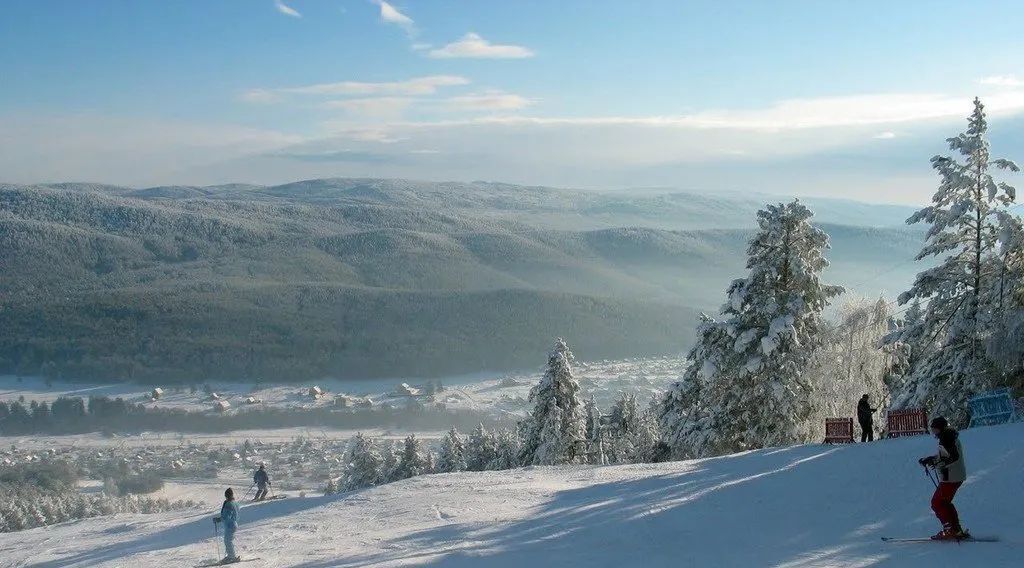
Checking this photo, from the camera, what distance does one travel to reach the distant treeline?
10494 cm

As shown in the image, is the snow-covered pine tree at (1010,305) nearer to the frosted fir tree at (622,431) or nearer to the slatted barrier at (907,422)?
the slatted barrier at (907,422)

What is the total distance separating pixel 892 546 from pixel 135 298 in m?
191

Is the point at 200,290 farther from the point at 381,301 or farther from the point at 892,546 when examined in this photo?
the point at 892,546

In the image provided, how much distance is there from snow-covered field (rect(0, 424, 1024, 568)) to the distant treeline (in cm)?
8187

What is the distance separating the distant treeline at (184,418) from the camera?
105 m

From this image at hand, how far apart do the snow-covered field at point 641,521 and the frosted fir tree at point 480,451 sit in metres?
25.6

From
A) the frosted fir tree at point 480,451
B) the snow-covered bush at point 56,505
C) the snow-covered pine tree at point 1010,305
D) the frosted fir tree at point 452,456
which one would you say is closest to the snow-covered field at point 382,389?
the snow-covered bush at point 56,505

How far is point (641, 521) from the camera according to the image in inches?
534

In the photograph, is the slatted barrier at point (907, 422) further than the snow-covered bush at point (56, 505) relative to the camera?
No

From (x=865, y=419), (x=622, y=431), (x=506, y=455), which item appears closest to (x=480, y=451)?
(x=506, y=455)

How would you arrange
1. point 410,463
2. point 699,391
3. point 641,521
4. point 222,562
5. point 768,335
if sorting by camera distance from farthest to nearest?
point 410,463
point 699,391
point 768,335
point 222,562
point 641,521

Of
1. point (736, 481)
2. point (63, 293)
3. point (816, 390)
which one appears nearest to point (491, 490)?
point (736, 481)

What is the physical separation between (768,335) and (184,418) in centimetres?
10078

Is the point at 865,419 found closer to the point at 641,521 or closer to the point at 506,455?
the point at 641,521
